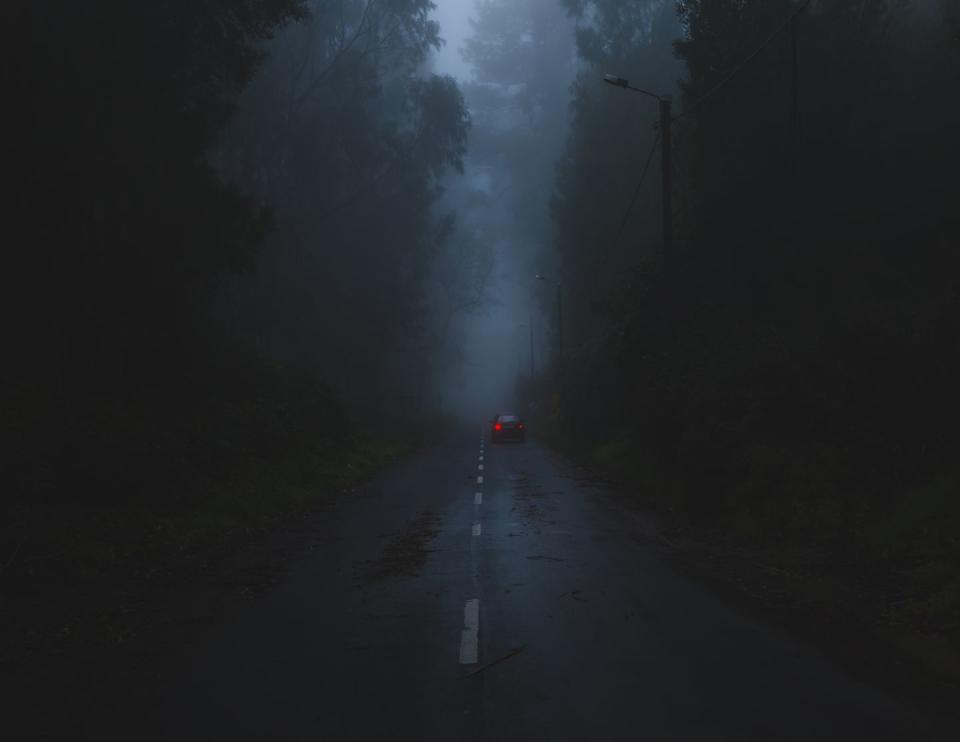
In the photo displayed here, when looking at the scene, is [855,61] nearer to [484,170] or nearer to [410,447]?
[410,447]

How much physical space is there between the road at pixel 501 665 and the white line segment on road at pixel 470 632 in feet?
0.09

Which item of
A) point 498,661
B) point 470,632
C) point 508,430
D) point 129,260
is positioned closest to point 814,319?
point 470,632

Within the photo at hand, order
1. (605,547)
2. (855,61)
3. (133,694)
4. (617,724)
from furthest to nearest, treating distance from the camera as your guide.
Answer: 1. (855,61)
2. (605,547)
3. (133,694)
4. (617,724)

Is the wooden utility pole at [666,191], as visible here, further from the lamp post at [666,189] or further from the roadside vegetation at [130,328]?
the roadside vegetation at [130,328]

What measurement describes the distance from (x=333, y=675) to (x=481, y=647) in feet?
4.07

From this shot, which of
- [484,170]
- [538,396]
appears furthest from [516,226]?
[538,396]

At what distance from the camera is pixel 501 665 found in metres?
6.73

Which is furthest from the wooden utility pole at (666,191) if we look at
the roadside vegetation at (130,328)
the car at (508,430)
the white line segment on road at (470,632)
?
the car at (508,430)

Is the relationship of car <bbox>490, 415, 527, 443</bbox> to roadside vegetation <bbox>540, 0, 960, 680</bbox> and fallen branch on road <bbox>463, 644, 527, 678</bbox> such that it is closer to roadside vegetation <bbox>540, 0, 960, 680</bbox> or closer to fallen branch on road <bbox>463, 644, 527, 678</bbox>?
roadside vegetation <bbox>540, 0, 960, 680</bbox>

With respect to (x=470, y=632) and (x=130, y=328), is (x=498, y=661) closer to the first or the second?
(x=470, y=632)

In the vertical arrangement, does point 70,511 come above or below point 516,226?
below

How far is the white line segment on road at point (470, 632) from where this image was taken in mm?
6965

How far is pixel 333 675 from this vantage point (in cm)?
657

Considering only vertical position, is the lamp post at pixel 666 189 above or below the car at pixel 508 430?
above
